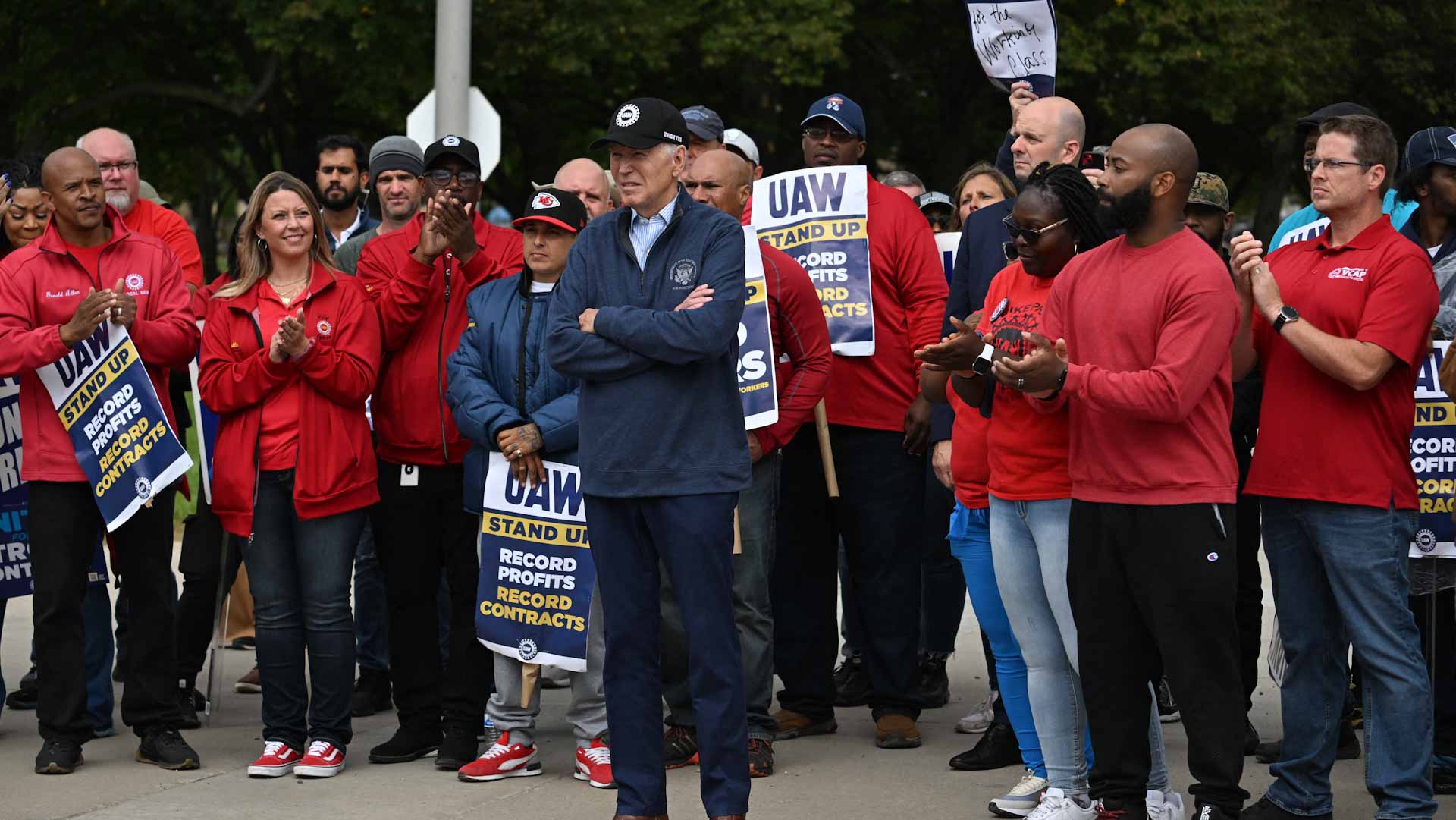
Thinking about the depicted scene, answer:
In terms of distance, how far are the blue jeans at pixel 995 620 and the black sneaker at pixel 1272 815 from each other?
67 cm

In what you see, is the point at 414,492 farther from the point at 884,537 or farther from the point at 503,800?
the point at 884,537

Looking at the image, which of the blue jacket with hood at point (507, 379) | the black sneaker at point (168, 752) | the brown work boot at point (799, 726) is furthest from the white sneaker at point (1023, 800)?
the black sneaker at point (168, 752)

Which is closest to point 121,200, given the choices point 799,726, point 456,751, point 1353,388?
point 456,751

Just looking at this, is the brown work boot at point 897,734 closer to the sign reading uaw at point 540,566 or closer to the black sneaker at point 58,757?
the sign reading uaw at point 540,566

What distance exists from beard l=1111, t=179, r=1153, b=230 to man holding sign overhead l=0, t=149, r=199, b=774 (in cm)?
368

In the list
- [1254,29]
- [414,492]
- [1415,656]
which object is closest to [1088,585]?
[1415,656]

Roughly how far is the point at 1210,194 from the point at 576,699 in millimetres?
3166

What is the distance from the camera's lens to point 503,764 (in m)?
6.57

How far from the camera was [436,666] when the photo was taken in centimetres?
705

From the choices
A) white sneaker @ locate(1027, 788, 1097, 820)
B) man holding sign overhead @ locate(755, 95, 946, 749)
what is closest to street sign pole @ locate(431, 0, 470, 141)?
man holding sign overhead @ locate(755, 95, 946, 749)

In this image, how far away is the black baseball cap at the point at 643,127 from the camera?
5.48 meters

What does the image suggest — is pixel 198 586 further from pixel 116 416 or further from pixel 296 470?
pixel 296 470

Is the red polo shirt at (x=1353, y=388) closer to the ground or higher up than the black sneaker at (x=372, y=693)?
higher up

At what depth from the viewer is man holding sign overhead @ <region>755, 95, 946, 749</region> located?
7.10 meters
